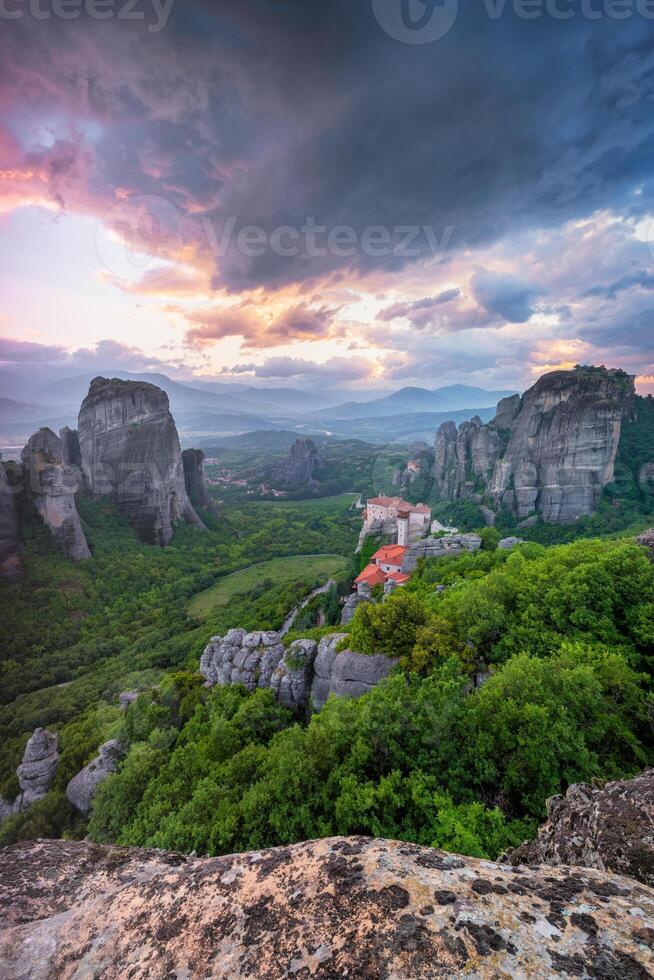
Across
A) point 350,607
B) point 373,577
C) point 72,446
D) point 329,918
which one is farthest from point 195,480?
point 329,918

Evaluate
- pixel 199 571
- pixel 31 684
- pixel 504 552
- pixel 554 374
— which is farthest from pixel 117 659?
pixel 554 374

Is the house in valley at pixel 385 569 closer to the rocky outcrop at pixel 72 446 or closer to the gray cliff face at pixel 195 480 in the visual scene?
the gray cliff face at pixel 195 480

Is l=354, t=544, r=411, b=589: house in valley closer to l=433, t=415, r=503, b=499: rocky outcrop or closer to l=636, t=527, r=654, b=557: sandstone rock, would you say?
l=636, t=527, r=654, b=557: sandstone rock

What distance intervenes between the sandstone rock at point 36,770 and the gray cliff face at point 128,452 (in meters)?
51.5

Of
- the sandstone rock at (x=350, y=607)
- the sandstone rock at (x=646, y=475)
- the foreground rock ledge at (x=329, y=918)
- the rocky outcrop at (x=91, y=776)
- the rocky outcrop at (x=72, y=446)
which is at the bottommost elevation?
the rocky outcrop at (x=91, y=776)

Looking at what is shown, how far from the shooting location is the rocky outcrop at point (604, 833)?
397 cm

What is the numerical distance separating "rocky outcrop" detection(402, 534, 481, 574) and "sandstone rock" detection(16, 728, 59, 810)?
29.2m

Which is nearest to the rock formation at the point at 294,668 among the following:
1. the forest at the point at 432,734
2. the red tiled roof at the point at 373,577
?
the forest at the point at 432,734

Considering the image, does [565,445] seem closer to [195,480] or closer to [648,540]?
[648,540]

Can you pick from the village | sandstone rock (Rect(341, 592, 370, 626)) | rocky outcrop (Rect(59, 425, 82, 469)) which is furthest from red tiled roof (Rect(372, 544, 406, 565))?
rocky outcrop (Rect(59, 425, 82, 469))

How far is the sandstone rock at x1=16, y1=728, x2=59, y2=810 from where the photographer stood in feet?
81.3

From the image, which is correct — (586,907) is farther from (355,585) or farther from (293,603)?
(293,603)

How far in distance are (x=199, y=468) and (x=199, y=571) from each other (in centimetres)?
3350

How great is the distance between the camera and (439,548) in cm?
3269
